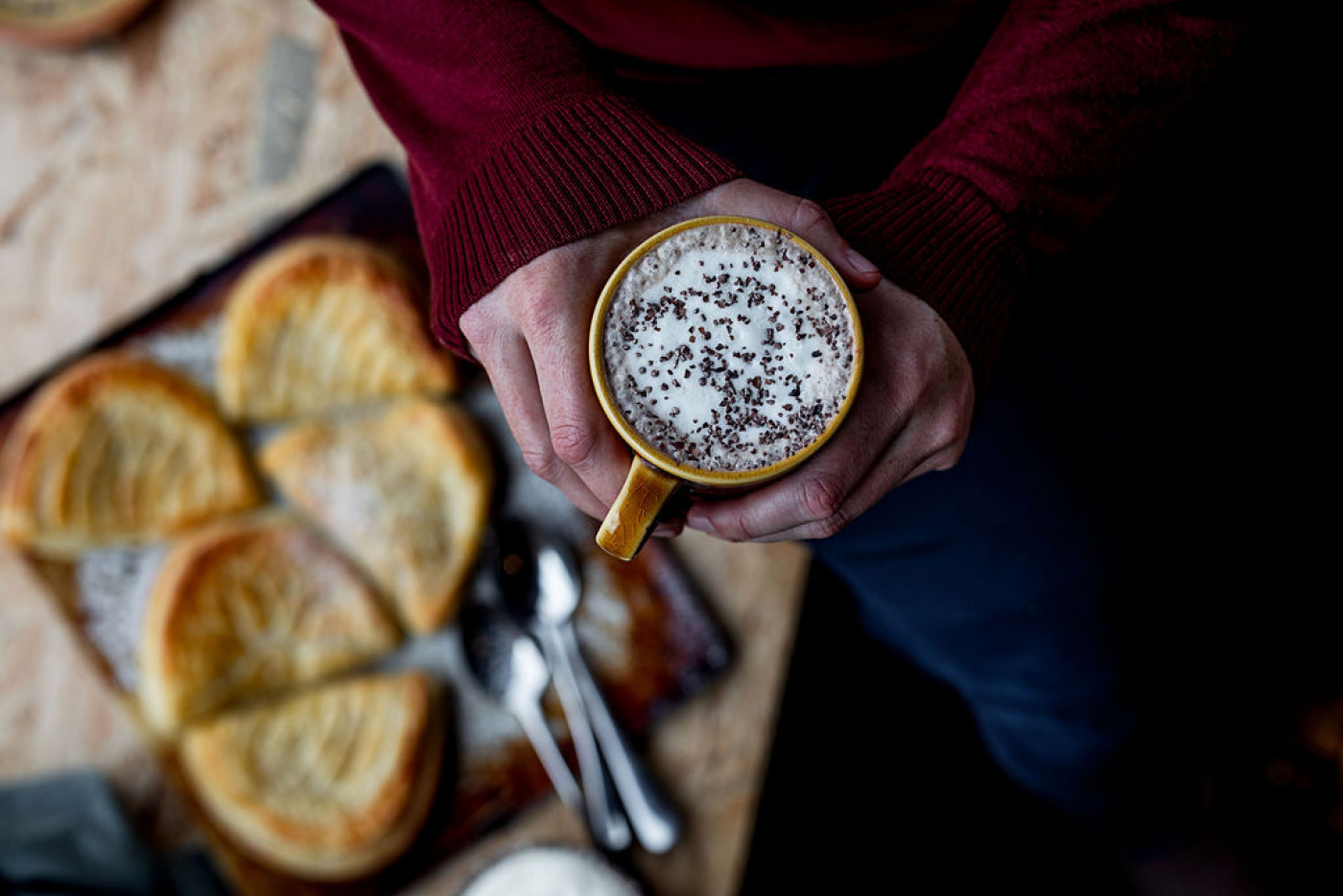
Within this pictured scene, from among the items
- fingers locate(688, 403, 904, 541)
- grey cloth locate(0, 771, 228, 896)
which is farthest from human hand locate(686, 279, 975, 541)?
grey cloth locate(0, 771, 228, 896)

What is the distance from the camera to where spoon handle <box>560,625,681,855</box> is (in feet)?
3.81

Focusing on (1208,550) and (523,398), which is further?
(1208,550)

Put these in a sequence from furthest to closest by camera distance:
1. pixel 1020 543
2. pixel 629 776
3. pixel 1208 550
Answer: pixel 1208 550
pixel 629 776
pixel 1020 543

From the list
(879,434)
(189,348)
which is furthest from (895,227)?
(189,348)

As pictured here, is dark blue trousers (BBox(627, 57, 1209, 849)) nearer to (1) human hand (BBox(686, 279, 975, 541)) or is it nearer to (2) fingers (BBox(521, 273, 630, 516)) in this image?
(1) human hand (BBox(686, 279, 975, 541))

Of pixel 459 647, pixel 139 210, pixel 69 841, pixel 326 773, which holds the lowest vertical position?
pixel 69 841

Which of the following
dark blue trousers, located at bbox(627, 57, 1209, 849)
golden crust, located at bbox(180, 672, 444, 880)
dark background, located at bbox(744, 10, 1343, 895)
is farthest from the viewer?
dark background, located at bbox(744, 10, 1343, 895)

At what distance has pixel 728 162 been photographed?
73cm

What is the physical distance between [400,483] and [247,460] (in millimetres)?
202

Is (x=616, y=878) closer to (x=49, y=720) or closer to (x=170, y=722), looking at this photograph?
(x=170, y=722)

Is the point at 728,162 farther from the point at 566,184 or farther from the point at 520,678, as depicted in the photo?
the point at 520,678

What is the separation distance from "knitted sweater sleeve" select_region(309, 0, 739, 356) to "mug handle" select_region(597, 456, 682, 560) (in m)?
0.18

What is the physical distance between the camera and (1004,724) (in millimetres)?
1114

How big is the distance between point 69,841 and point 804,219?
1119mm
